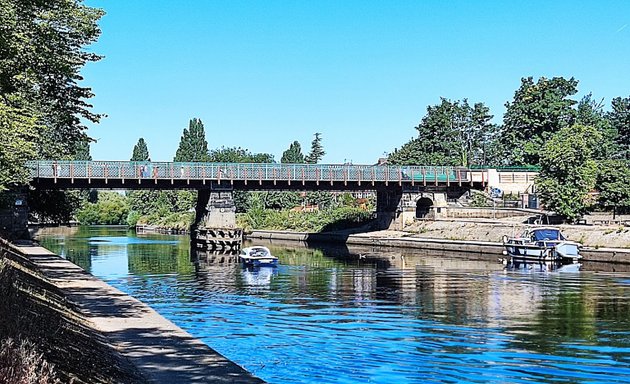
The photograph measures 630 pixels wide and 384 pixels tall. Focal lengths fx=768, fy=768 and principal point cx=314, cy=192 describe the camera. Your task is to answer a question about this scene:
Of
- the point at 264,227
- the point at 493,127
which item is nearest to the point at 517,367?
the point at 264,227

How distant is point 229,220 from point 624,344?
68156 millimetres

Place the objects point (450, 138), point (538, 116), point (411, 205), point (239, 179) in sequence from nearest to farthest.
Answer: point (239, 179), point (411, 205), point (538, 116), point (450, 138)

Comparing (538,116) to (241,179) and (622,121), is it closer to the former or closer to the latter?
(622,121)

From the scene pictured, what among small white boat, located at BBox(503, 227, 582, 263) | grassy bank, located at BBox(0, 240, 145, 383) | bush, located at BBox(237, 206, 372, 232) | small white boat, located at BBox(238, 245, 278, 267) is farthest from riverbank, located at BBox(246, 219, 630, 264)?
grassy bank, located at BBox(0, 240, 145, 383)

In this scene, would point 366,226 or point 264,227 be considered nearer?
point 366,226

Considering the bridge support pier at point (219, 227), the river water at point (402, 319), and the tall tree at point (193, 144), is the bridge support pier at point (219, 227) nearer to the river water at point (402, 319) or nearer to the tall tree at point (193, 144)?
the river water at point (402, 319)

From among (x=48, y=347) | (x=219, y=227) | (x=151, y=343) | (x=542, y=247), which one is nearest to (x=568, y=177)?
(x=542, y=247)

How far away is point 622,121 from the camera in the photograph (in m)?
131

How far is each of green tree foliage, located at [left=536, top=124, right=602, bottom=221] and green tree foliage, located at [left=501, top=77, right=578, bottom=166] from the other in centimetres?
3700

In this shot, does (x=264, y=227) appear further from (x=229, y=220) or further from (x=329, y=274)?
(x=329, y=274)

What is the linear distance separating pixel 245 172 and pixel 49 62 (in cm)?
6109

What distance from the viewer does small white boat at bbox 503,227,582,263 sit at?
63781mm

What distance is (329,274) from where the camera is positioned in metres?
56.5

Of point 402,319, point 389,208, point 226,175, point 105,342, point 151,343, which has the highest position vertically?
point 226,175
